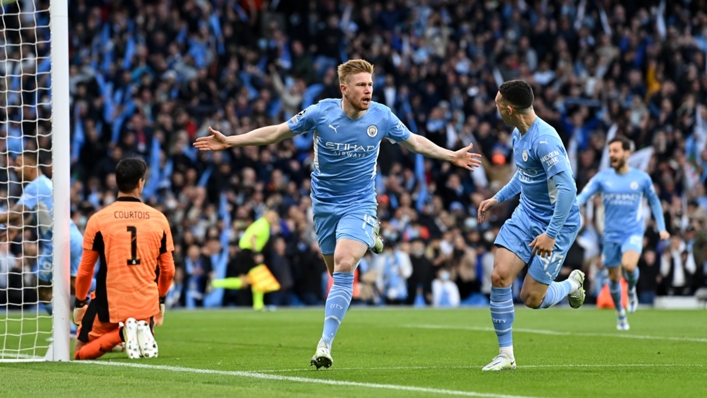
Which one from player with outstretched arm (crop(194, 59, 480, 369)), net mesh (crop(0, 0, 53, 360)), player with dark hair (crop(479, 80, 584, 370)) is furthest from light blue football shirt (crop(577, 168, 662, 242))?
net mesh (crop(0, 0, 53, 360))

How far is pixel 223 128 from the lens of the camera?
84.4ft

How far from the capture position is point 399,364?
9.90 metres

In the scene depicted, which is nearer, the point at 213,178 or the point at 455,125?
the point at 213,178

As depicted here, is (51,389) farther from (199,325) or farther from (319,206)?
(199,325)

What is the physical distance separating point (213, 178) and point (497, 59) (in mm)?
9637

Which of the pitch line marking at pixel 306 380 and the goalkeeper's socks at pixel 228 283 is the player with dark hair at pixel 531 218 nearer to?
the pitch line marking at pixel 306 380

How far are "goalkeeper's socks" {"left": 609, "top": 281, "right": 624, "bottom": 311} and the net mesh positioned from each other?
25.1ft

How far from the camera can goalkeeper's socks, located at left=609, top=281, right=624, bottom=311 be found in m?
15.6

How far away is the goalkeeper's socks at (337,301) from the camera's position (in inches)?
349

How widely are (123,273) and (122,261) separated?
0.12 metres

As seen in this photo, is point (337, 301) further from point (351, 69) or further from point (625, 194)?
point (625, 194)

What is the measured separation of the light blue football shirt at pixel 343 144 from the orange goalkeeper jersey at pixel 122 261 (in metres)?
2.14

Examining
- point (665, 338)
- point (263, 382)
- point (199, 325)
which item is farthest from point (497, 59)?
point (263, 382)

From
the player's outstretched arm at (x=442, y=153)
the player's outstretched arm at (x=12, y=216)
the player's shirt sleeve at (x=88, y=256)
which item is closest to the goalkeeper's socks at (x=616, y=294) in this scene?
the player's outstretched arm at (x=442, y=153)
